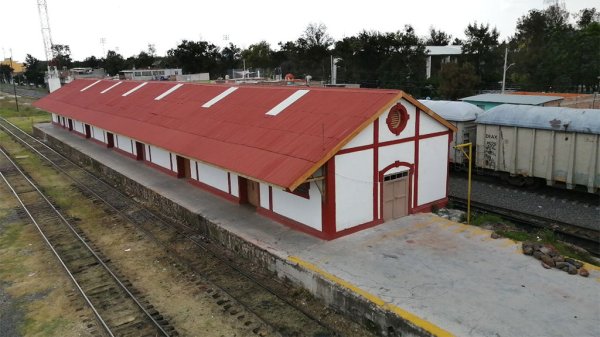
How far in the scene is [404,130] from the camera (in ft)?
47.5

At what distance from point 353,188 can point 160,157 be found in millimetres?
Result: 12145

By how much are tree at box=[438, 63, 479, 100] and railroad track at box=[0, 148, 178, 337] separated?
37564 mm

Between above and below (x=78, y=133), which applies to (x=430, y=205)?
below

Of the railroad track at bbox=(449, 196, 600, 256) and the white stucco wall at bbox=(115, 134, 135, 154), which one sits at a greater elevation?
the white stucco wall at bbox=(115, 134, 135, 154)

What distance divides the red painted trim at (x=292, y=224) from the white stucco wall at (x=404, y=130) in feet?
10.7

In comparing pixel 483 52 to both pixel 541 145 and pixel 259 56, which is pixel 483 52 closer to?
pixel 541 145

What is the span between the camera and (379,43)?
187 ft

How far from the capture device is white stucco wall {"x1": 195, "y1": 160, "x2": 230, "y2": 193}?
1772 centimetres

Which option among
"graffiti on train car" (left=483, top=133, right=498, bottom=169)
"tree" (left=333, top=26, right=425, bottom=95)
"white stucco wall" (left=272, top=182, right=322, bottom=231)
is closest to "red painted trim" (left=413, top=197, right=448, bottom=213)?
"white stucco wall" (left=272, top=182, right=322, bottom=231)

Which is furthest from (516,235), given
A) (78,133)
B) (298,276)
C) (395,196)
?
(78,133)

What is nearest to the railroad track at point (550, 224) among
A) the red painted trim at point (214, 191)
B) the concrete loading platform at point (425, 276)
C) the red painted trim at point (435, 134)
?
the concrete loading platform at point (425, 276)

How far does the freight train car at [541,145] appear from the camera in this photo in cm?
1716

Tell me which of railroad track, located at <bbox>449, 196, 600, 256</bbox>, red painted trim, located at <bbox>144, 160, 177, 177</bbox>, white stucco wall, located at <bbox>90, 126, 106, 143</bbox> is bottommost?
railroad track, located at <bbox>449, 196, 600, 256</bbox>

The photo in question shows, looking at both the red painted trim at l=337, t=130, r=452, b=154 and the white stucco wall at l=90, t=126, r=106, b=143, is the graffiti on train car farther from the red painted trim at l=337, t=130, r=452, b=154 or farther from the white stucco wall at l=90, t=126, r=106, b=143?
the white stucco wall at l=90, t=126, r=106, b=143
